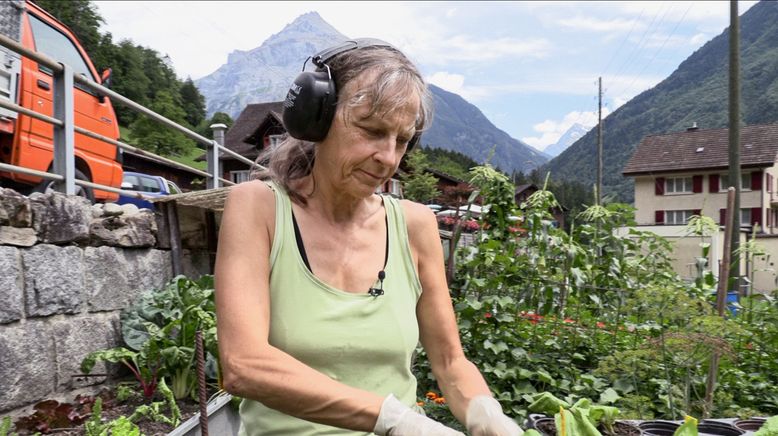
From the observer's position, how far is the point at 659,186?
136ft

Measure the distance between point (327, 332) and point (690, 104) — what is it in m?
100

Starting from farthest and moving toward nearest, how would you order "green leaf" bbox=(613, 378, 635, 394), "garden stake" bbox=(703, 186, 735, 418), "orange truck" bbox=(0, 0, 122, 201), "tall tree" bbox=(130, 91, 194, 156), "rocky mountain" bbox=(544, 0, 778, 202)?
"rocky mountain" bbox=(544, 0, 778, 202), "tall tree" bbox=(130, 91, 194, 156), "orange truck" bbox=(0, 0, 122, 201), "green leaf" bbox=(613, 378, 635, 394), "garden stake" bbox=(703, 186, 735, 418)

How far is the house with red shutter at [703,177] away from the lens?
127 ft

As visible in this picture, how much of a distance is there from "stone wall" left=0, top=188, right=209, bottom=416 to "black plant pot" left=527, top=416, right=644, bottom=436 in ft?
7.10

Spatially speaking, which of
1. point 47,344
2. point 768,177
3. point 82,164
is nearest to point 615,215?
point 47,344

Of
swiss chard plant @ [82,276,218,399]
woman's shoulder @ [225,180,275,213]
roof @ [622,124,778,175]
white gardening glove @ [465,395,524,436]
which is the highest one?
roof @ [622,124,778,175]

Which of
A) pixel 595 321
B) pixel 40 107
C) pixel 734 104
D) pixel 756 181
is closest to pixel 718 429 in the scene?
pixel 595 321

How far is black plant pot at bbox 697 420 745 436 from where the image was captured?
1.83m

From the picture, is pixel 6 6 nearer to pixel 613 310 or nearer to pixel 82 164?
pixel 82 164

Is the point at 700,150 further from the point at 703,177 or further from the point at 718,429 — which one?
the point at 718,429

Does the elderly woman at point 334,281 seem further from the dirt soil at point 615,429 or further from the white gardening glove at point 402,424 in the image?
the dirt soil at point 615,429

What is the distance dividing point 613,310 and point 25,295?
3.32 meters

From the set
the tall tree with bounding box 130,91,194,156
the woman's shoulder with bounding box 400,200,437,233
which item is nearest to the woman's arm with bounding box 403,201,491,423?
the woman's shoulder with bounding box 400,200,437,233

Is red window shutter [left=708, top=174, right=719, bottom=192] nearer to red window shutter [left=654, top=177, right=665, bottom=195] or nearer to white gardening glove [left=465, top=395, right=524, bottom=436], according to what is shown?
red window shutter [left=654, top=177, right=665, bottom=195]
